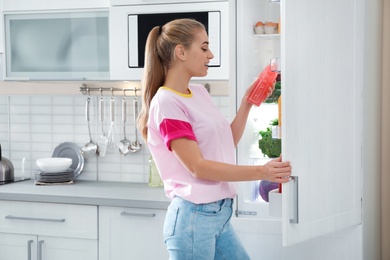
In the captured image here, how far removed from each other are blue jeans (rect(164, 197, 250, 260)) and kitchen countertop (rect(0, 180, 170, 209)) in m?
0.80

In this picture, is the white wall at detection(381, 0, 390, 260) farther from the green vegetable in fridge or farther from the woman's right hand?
the woman's right hand

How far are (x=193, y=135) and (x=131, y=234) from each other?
1.13 metres

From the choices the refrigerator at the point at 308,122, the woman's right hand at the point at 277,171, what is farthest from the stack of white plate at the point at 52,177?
the woman's right hand at the point at 277,171

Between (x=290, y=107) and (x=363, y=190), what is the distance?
706mm

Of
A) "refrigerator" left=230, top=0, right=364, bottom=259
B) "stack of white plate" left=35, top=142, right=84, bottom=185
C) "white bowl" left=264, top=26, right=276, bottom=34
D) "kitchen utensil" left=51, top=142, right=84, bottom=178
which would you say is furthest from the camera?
"kitchen utensil" left=51, top=142, right=84, bottom=178

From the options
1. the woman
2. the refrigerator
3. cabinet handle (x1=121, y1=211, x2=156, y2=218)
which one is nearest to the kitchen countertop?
cabinet handle (x1=121, y1=211, x2=156, y2=218)

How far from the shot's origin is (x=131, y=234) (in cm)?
326

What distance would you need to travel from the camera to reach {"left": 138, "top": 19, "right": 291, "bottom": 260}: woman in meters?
2.26

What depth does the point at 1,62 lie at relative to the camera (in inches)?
144

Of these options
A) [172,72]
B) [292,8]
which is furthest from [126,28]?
[292,8]

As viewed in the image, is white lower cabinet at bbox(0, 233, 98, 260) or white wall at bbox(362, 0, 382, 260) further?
white lower cabinet at bbox(0, 233, 98, 260)

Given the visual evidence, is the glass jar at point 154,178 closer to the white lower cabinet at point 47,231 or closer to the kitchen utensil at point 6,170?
the white lower cabinet at point 47,231

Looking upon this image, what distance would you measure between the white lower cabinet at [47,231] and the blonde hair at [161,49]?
1043 mm

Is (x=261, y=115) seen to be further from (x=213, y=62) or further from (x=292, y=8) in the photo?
(x=292, y=8)
